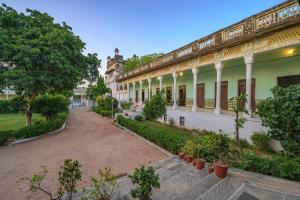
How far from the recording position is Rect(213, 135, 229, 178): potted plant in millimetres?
4539

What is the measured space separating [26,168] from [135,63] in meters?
29.8

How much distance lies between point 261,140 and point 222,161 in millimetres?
3763

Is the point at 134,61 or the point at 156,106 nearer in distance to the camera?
the point at 156,106

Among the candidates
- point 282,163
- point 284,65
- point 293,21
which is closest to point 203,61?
point 284,65

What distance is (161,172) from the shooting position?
5.69m

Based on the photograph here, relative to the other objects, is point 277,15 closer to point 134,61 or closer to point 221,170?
point 221,170

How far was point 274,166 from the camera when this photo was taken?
15.3 feet

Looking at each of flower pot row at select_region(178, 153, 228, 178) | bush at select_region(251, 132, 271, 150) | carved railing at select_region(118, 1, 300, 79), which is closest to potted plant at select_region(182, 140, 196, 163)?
flower pot row at select_region(178, 153, 228, 178)

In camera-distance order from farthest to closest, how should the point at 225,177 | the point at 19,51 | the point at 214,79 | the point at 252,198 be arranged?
the point at 214,79 → the point at 19,51 → the point at 225,177 → the point at 252,198

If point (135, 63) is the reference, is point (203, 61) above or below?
below

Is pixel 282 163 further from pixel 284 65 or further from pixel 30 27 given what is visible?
pixel 30 27

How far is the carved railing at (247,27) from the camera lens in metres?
6.95

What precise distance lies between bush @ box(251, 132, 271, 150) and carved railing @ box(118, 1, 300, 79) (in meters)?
4.73

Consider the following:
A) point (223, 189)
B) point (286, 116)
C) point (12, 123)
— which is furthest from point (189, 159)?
point (12, 123)
